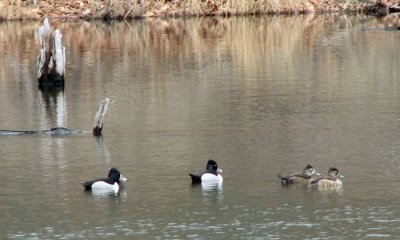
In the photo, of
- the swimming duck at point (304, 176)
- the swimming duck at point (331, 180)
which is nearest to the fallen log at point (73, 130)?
the swimming duck at point (304, 176)

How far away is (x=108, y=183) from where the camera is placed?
54.1 ft

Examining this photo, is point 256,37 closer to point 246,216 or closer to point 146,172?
point 146,172

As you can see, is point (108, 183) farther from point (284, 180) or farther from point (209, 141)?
point (209, 141)

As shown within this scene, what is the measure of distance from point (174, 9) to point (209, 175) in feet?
130

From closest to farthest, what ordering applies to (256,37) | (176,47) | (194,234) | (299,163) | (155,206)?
1. (194,234)
2. (155,206)
3. (299,163)
4. (176,47)
5. (256,37)

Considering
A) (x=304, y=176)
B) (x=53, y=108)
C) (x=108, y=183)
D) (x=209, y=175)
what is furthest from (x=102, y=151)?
(x=53, y=108)

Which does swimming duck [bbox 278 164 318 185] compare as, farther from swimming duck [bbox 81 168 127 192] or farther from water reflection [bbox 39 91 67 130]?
water reflection [bbox 39 91 67 130]

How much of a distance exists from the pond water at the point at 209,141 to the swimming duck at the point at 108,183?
0.48ft

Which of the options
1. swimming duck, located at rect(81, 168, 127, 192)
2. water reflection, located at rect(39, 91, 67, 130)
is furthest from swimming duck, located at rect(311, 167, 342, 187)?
water reflection, located at rect(39, 91, 67, 130)

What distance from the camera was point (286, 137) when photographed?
20531 millimetres

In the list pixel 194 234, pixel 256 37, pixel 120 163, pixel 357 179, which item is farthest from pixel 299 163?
pixel 256 37

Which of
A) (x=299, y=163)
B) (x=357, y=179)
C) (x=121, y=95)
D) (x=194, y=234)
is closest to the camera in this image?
(x=194, y=234)

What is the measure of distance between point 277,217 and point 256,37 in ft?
91.0

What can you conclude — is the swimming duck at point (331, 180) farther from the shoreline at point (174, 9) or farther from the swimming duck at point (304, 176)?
the shoreline at point (174, 9)
